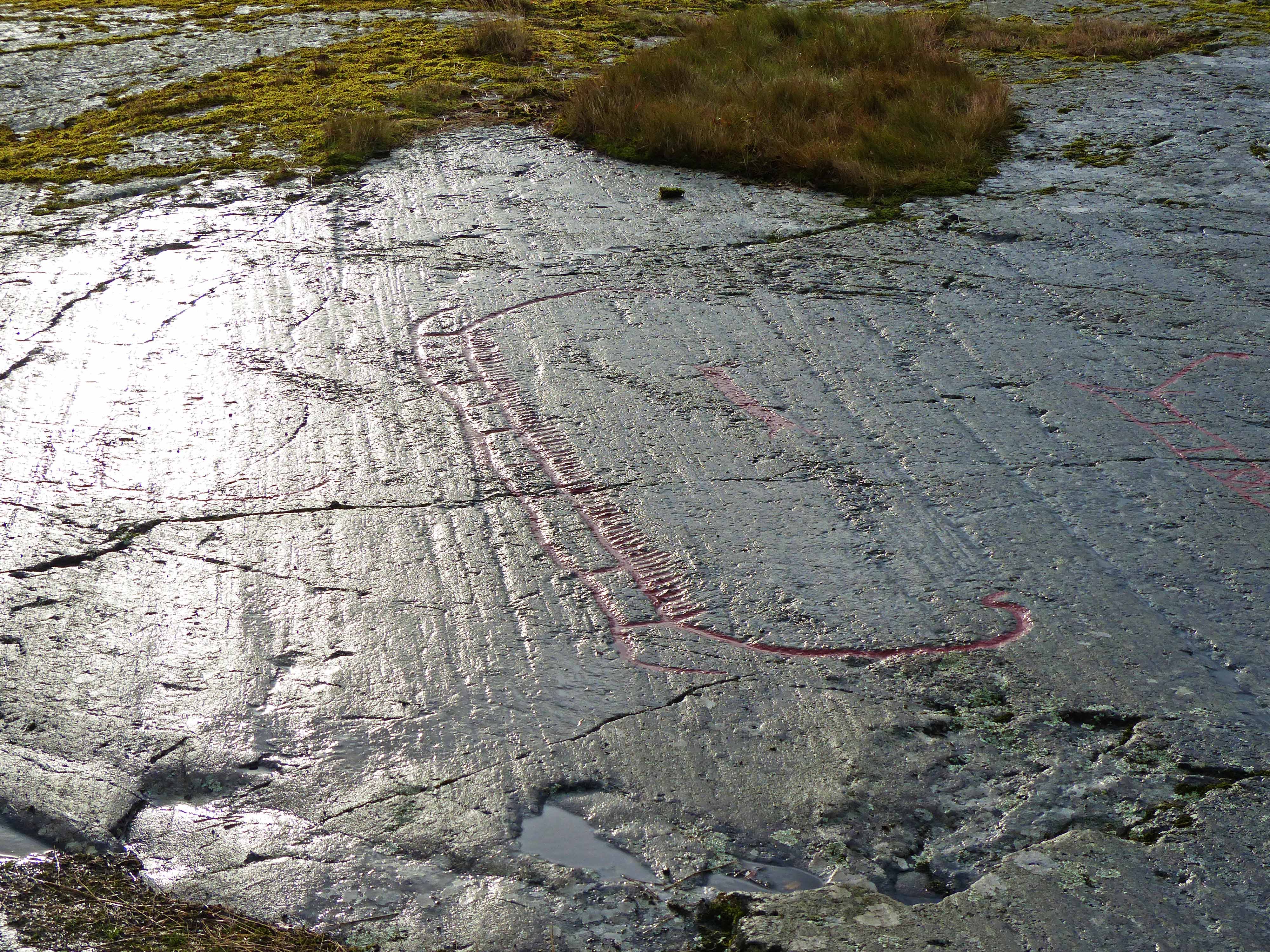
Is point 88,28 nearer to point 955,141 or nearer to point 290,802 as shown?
point 955,141

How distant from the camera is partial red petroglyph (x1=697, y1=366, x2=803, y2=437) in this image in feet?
10.9

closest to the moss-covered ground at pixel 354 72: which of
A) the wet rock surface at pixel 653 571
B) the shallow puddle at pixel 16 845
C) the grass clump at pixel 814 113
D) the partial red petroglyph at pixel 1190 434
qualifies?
the grass clump at pixel 814 113

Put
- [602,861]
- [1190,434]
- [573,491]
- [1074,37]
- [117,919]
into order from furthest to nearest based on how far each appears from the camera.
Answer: [1074,37], [1190,434], [573,491], [602,861], [117,919]

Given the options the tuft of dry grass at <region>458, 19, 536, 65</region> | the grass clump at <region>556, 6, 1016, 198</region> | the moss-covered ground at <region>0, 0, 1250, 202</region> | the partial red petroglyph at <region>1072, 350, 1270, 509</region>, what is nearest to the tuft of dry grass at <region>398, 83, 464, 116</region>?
the moss-covered ground at <region>0, 0, 1250, 202</region>

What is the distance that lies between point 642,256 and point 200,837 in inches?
124

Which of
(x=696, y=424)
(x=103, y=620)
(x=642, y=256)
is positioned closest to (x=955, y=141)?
(x=642, y=256)

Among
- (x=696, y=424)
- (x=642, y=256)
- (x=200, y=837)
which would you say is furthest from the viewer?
(x=642, y=256)

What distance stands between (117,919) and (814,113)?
18.0 feet

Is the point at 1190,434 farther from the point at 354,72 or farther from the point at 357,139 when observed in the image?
the point at 354,72

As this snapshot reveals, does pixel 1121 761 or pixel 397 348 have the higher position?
pixel 397 348

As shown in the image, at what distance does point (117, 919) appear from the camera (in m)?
1.75

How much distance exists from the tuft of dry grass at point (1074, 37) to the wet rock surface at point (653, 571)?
328 cm

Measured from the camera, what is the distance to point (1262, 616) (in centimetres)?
244

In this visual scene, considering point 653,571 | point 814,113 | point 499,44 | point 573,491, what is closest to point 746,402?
point 573,491
